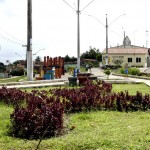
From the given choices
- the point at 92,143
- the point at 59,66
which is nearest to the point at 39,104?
the point at 92,143

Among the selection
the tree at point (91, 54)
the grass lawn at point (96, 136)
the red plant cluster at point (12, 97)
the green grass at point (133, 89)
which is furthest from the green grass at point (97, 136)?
the tree at point (91, 54)

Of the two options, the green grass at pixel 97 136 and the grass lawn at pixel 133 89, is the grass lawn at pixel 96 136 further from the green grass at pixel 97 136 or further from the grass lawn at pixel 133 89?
the grass lawn at pixel 133 89

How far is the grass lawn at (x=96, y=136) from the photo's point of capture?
6.61 metres

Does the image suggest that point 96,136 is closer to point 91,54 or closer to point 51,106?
point 51,106

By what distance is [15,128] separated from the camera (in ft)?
25.9

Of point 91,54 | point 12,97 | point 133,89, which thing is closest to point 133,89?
point 133,89

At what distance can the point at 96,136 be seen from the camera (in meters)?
7.20

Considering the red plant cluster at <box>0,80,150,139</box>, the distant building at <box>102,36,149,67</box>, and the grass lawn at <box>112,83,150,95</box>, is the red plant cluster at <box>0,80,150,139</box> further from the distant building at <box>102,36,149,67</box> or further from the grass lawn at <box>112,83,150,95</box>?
the distant building at <box>102,36,149,67</box>

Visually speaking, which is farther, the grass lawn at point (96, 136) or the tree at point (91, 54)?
the tree at point (91, 54)

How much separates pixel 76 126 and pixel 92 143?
1912mm

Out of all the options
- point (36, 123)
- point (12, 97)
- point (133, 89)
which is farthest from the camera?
point (133, 89)

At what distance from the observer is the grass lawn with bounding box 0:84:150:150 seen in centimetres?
661

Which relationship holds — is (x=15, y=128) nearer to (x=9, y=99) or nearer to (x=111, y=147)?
(x=111, y=147)

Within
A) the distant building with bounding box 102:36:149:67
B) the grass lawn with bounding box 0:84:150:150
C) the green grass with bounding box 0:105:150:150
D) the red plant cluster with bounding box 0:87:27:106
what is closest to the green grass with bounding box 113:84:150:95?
the red plant cluster with bounding box 0:87:27:106
